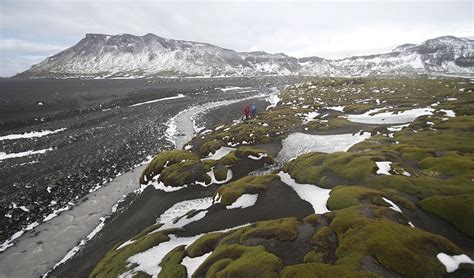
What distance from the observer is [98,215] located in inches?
1136

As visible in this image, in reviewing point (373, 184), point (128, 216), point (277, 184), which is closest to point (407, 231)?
point (373, 184)

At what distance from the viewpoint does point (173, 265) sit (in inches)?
655

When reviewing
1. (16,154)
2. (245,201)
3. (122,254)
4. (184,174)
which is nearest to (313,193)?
(245,201)

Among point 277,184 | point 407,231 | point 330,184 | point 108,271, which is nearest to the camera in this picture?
point 407,231

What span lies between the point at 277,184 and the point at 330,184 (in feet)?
16.1

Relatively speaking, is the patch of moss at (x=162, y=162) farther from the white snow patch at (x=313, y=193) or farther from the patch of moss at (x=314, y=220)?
the patch of moss at (x=314, y=220)

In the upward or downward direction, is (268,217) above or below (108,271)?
above

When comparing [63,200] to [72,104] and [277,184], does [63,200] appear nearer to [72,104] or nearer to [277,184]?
[277,184]

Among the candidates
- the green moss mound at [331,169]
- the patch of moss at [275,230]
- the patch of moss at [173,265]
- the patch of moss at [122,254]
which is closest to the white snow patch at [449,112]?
the green moss mound at [331,169]

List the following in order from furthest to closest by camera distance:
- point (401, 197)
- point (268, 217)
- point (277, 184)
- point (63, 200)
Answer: point (63, 200)
point (277, 184)
point (268, 217)
point (401, 197)

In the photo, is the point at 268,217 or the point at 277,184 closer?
the point at 268,217

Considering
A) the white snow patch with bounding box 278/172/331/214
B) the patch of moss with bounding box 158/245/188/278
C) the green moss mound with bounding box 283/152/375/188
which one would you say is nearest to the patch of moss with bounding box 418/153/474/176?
the green moss mound with bounding box 283/152/375/188

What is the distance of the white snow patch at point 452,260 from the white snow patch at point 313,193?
7.54 metres

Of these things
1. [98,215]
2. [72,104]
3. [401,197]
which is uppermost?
[72,104]
